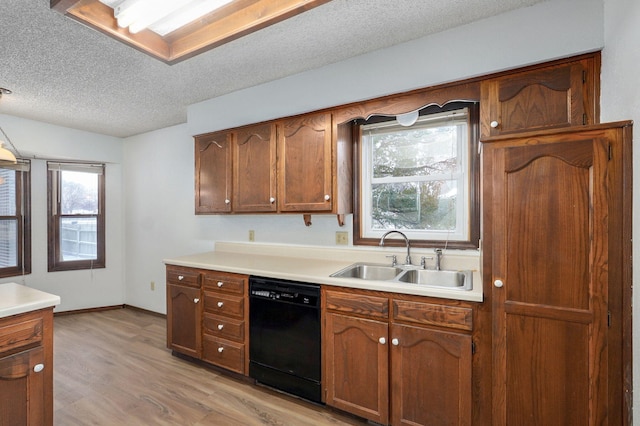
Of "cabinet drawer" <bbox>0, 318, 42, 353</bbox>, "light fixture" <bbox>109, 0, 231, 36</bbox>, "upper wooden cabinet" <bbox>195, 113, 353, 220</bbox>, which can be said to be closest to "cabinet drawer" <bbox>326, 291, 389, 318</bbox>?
"upper wooden cabinet" <bbox>195, 113, 353, 220</bbox>

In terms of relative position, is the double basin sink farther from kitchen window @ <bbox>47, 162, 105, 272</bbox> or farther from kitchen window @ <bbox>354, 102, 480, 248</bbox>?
kitchen window @ <bbox>47, 162, 105, 272</bbox>

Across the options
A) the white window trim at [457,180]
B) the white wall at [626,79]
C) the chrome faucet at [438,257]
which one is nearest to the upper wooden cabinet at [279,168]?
Answer: the white window trim at [457,180]

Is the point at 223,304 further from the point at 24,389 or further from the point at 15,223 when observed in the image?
the point at 15,223

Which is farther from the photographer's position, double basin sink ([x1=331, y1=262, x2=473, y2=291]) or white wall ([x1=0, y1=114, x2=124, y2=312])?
white wall ([x1=0, y1=114, x2=124, y2=312])

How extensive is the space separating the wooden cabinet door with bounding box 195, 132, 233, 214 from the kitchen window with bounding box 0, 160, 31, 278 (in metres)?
2.29

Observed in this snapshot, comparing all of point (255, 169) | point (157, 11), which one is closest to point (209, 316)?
point (255, 169)

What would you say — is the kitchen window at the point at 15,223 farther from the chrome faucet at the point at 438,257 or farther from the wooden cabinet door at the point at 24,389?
the chrome faucet at the point at 438,257

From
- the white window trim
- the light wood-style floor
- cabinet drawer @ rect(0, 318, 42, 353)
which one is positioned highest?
the white window trim

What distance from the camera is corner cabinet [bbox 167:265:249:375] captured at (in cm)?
245

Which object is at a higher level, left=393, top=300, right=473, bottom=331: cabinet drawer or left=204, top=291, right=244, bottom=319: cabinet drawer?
left=393, top=300, right=473, bottom=331: cabinet drawer

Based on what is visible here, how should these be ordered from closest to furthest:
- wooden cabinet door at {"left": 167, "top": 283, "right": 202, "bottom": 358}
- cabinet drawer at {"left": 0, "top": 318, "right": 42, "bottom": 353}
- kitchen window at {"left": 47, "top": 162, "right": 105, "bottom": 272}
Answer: cabinet drawer at {"left": 0, "top": 318, "right": 42, "bottom": 353}
wooden cabinet door at {"left": 167, "top": 283, "right": 202, "bottom": 358}
kitchen window at {"left": 47, "top": 162, "right": 105, "bottom": 272}

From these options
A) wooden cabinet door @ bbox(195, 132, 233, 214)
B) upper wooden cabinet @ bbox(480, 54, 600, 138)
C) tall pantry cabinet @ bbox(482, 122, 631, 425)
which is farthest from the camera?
wooden cabinet door @ bbox(195, 132, 233, 214)

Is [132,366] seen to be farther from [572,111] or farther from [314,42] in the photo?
[572,111]

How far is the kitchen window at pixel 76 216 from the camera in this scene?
3975mm
